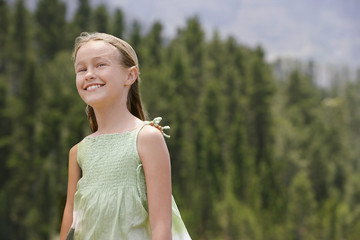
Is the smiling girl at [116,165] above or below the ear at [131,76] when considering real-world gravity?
below

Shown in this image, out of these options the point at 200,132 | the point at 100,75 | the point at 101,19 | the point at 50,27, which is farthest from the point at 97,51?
the point at 101,19

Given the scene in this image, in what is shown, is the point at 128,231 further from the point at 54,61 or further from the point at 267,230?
the point at 54,61

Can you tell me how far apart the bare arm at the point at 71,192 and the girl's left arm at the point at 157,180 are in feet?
0.61

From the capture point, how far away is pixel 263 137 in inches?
855

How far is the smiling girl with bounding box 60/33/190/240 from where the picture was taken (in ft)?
2.98

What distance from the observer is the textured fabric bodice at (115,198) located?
91 centimetres

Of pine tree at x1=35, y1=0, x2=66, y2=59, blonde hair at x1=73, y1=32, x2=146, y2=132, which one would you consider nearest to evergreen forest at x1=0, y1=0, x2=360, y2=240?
pine tree at x1=35, y1=0, x2=66, y2=59

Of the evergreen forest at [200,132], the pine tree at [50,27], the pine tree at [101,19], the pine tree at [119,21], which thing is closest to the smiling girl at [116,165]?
the evergreen forest at [200,132]

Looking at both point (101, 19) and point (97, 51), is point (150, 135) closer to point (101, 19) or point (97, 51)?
point (97, 51)

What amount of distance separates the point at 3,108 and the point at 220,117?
368 inches

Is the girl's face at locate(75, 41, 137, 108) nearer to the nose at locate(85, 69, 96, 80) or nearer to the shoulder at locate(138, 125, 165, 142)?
the nose at locate(85, 69, 96, 80)

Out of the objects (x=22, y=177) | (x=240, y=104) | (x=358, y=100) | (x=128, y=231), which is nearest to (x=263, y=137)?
(x=240, y=104)

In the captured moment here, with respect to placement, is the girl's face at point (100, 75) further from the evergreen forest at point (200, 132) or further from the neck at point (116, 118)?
the evergreen forest at point (200, 132)

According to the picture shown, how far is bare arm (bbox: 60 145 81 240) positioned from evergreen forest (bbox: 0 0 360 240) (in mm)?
13601
